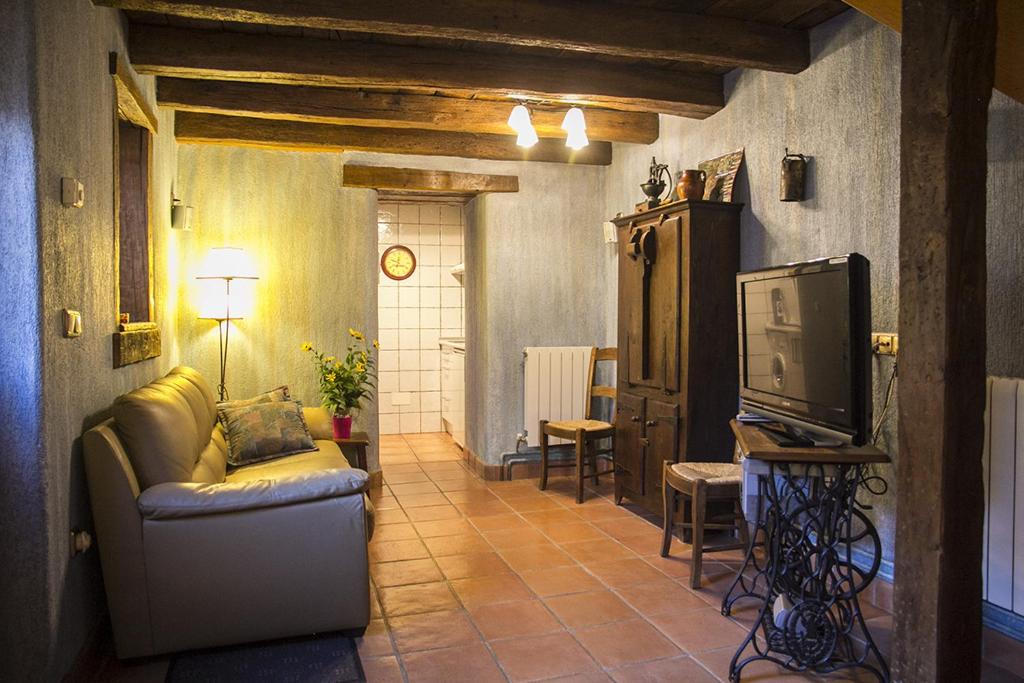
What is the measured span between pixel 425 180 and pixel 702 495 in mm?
3156

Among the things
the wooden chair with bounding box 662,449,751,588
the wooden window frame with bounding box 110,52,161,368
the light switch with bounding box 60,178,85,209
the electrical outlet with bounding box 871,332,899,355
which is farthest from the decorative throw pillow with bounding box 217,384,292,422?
the electrical outlet with bounding box 871,332,899,355

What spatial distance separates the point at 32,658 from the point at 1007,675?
3.05 m

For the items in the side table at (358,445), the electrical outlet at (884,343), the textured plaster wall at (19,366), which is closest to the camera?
the textured plaster wall at (19,366)

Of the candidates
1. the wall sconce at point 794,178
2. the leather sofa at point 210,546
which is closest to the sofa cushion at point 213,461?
the leather sofa at point 210,546

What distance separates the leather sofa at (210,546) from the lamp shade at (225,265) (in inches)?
78.8

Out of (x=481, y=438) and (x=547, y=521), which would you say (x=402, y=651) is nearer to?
(x=547, y=521)

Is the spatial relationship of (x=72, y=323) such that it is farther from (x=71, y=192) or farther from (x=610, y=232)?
(x=610, y=232)

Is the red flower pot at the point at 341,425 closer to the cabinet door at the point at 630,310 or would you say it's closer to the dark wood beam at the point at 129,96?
the cabinet door at the point at 630,310

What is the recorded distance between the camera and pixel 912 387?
73.8 inches

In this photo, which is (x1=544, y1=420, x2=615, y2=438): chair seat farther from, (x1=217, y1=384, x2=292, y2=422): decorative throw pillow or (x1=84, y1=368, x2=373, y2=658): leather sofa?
(x1=84, y1=368, x2=373, y2=658): leather sofa

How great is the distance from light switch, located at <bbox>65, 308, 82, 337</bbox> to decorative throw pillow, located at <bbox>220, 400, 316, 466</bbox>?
5.44ft

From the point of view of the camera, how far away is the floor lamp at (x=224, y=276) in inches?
183

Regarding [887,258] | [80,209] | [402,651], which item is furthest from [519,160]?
[402,651]

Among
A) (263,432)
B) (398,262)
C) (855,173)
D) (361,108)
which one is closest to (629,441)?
(855,173)
